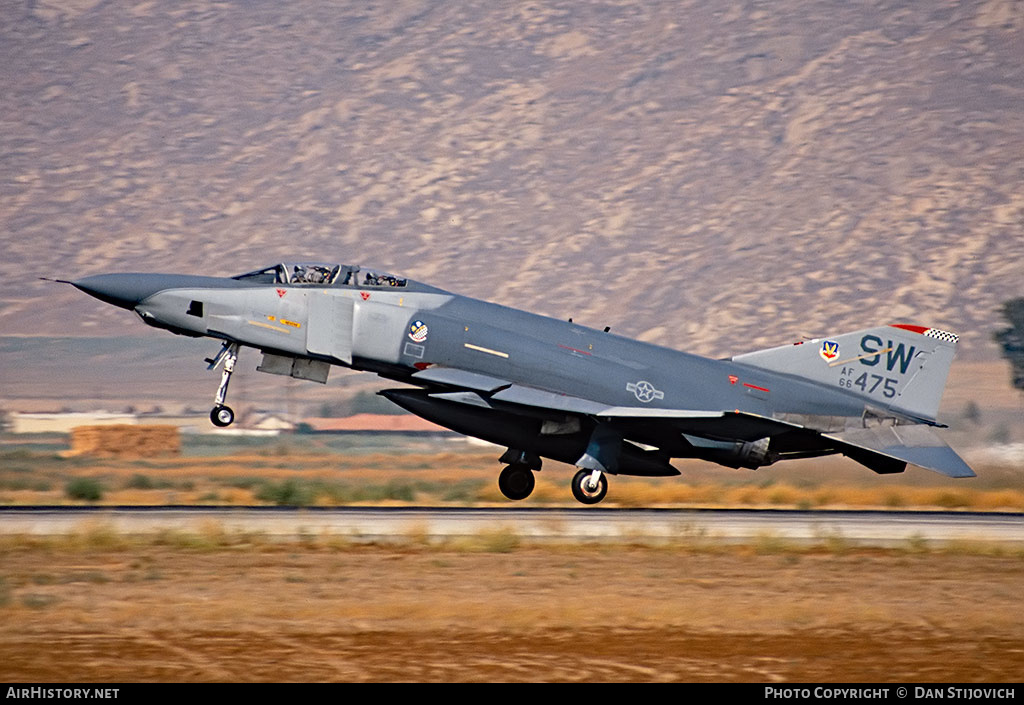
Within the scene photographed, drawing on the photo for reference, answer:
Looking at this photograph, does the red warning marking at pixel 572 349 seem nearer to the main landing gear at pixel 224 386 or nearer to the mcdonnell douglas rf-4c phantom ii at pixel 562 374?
the mcdonnell douglas rf-4c phantom ii at pixel 562 374

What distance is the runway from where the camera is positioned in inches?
794

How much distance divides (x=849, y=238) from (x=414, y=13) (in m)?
43.3

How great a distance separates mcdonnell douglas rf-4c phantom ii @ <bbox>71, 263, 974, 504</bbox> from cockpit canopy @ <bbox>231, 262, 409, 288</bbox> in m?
0.02

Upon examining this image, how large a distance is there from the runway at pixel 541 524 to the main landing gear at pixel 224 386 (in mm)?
1593

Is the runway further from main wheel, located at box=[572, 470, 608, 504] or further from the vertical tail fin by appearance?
the vertical tail fin

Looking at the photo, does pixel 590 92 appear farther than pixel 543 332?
Yes

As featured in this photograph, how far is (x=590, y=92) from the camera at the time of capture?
9675cm

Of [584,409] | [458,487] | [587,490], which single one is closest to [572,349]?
[584,409]

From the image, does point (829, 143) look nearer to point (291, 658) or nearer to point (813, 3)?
point (813, 3)

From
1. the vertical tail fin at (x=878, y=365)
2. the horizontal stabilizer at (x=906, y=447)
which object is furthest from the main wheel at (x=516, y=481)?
the horizontal stabilizer at (x=906, y=447)

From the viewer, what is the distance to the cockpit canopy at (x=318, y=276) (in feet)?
74.8

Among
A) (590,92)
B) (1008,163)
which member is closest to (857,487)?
(1008,163)

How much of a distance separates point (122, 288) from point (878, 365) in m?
13.6

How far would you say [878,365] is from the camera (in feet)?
82.8
